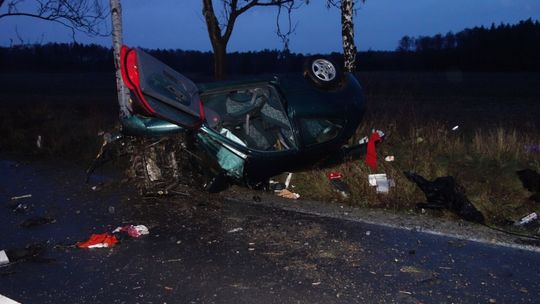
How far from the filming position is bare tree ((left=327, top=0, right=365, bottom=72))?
1004cm

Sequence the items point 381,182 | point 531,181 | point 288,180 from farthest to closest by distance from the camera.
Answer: point 288,180
point 381,182
point 531,181

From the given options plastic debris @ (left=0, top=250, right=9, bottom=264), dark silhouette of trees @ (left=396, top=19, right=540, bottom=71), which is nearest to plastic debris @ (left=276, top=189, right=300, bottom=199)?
plastic debris @ (left=0, top=250, right=9, bottom=264)

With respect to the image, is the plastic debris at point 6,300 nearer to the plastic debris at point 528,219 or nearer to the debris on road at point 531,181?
the plastic debris at point 528,219

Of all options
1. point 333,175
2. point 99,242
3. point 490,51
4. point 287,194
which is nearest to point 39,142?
point 287,194

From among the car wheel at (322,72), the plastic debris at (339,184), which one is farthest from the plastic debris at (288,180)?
the car wheel at (322,72)

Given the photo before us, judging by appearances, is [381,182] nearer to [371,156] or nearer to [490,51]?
[371,156]

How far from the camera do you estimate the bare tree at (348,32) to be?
395 inches

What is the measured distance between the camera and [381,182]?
6.59m

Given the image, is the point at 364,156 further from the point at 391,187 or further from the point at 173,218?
the point at 173,218

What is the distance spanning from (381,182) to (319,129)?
101cm

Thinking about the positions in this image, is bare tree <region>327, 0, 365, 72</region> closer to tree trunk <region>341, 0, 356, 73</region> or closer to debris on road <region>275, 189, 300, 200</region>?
tree trunk <region>341, 0, 356, 73</region>

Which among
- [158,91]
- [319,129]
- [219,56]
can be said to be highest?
[219,56]

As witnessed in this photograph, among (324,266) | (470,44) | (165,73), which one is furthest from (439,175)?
(470,44)

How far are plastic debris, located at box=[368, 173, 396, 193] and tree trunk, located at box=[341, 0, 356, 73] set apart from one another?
13.2ft
